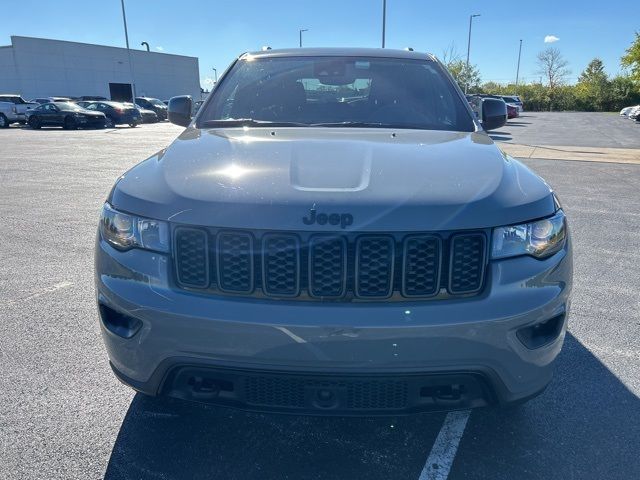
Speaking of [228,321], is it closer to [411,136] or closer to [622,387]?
[411,136]

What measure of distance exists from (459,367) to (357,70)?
2.41 meters

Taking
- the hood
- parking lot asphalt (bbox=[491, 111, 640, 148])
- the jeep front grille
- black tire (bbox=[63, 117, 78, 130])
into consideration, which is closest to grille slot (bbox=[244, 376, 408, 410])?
the jeep front grille

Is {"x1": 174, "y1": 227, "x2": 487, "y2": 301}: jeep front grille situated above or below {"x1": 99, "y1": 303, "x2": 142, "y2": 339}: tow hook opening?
above

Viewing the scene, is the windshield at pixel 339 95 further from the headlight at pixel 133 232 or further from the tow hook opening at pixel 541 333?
the tow hook opening at pixel 541 333

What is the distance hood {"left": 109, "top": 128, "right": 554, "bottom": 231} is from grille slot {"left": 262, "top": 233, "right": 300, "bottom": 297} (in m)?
0.06

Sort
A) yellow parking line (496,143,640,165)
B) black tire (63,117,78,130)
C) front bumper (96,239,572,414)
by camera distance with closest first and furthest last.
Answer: front bumper (96,239,572,414), yellow parking line (496,143,640,165), black tire (63,117,78,130)

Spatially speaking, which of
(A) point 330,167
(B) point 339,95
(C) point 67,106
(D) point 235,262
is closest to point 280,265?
(D) point 235,262

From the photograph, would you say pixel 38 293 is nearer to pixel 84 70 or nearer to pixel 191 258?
pixel 191 258

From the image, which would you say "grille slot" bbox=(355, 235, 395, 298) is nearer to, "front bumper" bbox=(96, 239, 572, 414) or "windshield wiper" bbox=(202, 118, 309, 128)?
"front bumper" bbox=(96, 239, 572, 414)

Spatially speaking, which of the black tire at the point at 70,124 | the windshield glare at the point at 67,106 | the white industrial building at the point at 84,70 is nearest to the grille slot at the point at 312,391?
the black tire at the point at 70,124

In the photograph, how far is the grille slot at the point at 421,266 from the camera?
1.90m

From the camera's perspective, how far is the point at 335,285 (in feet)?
6.25

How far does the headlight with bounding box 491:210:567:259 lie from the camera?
1.96 meters

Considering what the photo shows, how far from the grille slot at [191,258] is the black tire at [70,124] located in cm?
2656
